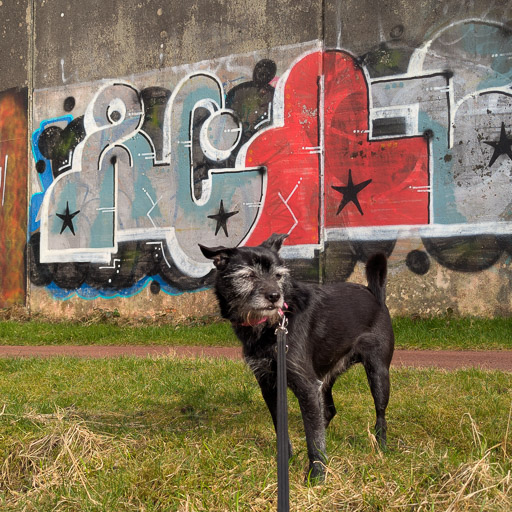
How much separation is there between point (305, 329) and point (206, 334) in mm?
6571

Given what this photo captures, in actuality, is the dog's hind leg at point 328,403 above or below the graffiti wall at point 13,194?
below

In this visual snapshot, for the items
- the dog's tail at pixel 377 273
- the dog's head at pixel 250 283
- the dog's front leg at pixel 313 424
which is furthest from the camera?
the dog's tail at pixel 377 273

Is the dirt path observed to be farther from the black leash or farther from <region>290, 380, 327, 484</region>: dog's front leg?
the black leash

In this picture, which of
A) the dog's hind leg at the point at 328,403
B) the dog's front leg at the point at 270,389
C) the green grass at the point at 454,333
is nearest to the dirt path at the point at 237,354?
the green grass at the point at 454,333

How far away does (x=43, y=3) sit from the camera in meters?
14.2

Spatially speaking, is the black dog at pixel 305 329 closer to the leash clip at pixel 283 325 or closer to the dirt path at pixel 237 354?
the leash clip at pixel 283 325

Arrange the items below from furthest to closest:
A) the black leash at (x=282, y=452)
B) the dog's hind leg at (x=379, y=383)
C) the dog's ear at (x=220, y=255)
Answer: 1. the dog's hind leg at (x=379, y=383)
2. the dog's ear at (x=220, y=255)
3. the black leash at (x=282, y=452)

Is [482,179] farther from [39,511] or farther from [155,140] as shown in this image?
[39,511]

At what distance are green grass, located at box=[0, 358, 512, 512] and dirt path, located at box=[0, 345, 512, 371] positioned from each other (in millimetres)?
1072

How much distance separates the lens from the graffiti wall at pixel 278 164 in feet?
33.1

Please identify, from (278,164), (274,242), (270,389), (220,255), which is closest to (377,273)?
(274,242)

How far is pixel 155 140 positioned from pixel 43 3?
4.77m

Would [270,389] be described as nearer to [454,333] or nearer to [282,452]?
[282,452]

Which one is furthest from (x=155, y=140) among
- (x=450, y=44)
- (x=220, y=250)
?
(x=220, y=250)
